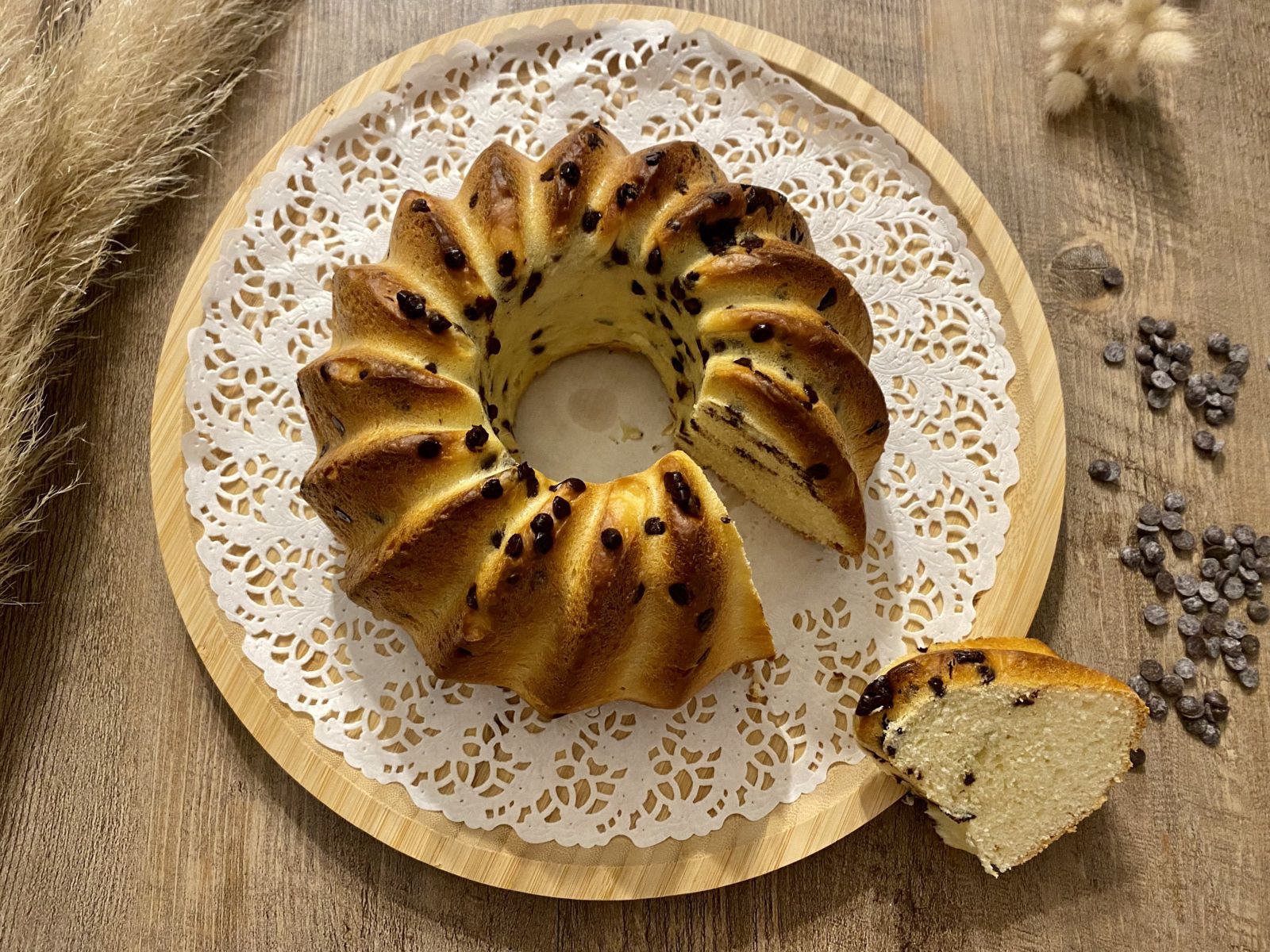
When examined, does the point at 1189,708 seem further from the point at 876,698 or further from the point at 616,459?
the point at 616,459

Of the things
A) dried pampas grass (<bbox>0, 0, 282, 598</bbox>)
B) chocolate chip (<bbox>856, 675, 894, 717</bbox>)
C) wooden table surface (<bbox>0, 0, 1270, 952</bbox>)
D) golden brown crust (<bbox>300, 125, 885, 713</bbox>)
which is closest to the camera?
golden brown crust (<bbox>300, 125, 885, 713</bbox>)

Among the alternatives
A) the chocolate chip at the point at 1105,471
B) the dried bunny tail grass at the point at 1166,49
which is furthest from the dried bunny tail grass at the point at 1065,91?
the chocolate chip at the point at 1105,471

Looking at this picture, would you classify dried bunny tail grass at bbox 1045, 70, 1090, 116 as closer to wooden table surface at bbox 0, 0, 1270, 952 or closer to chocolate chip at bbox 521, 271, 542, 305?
wooden table surface at bbox 0, 0, 1270, 952

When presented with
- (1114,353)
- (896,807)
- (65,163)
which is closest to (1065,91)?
(1114,353)

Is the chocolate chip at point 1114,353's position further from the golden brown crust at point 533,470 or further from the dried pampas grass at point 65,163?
the dried pampas grass at point 65,163

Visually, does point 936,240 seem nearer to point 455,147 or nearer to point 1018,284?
point 1018,284

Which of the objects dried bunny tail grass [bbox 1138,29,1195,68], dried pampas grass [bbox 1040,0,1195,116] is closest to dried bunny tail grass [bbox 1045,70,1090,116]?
dried pampas grass [bbox 1040,0,1195,116]

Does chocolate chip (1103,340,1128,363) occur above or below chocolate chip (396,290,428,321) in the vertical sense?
below

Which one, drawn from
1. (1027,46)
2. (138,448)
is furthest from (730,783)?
(1027,46)
